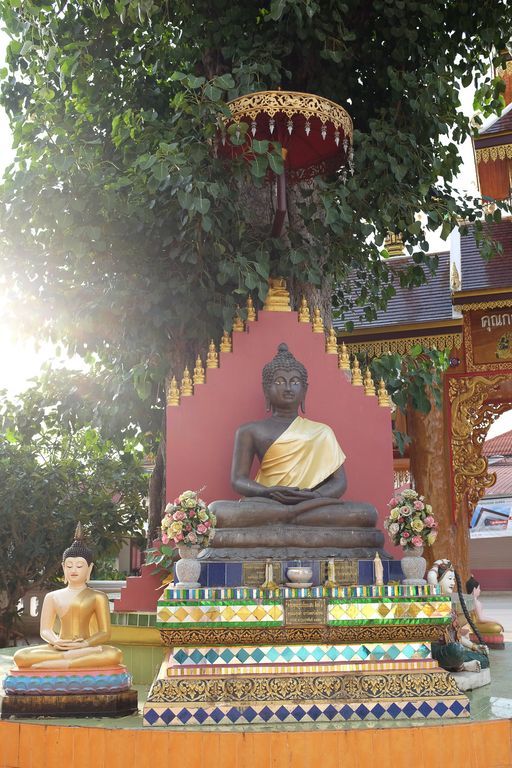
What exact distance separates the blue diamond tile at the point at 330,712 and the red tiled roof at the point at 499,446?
810 inches

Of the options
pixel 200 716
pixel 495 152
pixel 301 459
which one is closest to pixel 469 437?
pixel 495 152

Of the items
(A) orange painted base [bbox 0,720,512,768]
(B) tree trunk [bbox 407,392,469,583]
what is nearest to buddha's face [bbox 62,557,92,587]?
(A) orange painted base [bbox 0,720,512,768]

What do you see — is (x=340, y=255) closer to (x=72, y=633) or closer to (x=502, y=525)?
(x=72, y=633)

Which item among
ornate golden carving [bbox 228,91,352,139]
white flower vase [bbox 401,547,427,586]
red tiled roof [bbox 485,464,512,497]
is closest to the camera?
white flower vase [bbox 401,547,427,586]

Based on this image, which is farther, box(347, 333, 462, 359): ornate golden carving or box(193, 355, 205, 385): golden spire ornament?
box(347, 333, 462, 359): ornate golden carving

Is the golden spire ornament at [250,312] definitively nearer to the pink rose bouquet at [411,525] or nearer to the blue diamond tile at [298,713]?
the pink rose bouquet at [411,525]

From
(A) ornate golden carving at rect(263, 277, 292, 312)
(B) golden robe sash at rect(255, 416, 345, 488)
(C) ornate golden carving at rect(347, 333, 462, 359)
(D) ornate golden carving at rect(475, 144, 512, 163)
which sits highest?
(D) ornate golden carving at rect(475, 144, 512, 163)

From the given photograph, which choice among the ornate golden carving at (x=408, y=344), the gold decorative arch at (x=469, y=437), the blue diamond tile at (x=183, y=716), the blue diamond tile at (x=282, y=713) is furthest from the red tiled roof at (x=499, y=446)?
the blue diamond tile at (x=183, y=716)

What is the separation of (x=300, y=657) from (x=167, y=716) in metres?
0.88

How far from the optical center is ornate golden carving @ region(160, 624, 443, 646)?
509cm

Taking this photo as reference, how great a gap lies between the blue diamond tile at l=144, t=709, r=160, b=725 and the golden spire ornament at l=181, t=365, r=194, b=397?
2.94 m

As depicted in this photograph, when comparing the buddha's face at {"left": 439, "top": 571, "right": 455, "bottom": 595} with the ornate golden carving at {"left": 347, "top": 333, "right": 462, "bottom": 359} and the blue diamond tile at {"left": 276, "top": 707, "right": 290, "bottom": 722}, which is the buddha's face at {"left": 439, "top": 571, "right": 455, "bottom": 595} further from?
the ornate golden carving at {"left": 347, "top": 333, "right": 462, "bottom": 359}

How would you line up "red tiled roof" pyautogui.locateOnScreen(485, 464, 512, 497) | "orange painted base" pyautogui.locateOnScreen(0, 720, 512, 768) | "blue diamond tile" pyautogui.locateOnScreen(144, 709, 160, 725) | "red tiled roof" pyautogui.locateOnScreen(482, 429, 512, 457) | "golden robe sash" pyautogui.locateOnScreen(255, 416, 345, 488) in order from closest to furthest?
"orange painted base" pyautogui.locateOnScreen(0, 720, 512, 768), "blue diamond tile" pyautogui.locateOnScreen(144, 709, 160, 725), "golden robe sash" pyautogui.locateOnScreen(255, 416, 345, 488), "red tiled roof" pyautogui.locateOnScreen(485, 464, 512, 497), "red tiled roof" pyautogui.locateOnScreen(482, 429, 512, 457)

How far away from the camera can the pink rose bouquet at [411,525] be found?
18.6 feet
